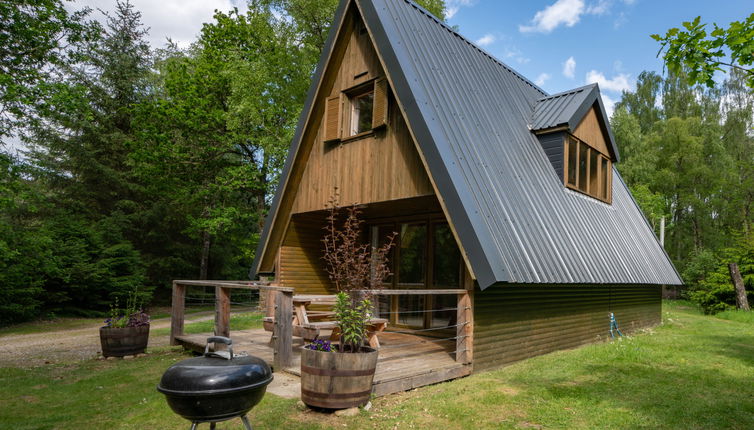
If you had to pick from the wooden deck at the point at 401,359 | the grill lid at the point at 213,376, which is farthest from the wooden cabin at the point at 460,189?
the grill lid at the point at 213,376

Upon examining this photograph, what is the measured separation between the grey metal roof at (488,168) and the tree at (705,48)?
2.86m

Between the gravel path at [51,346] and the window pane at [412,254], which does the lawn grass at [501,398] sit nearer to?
the gravel path at [51,346]

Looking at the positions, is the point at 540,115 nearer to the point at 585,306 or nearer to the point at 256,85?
the point at 585,306

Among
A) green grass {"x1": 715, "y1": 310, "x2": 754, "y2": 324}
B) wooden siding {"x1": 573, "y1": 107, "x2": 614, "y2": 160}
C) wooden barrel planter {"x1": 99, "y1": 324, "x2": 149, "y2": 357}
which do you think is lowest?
green grass {"x1": 715, "y1": 310, "x2": 754, "y2": 324}

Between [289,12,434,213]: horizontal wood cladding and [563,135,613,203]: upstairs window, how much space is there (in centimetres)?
437

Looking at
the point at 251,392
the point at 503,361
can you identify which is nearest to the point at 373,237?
the point at 503,361

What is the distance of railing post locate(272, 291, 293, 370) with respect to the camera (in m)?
6.00

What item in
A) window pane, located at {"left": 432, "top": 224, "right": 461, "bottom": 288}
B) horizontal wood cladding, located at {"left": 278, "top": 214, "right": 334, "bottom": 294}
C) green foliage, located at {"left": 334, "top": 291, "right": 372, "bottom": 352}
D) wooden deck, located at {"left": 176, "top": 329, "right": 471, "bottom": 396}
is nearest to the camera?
green foliage, located at {"left": 334, "top": 291, "right": 372, "bottom": 352}

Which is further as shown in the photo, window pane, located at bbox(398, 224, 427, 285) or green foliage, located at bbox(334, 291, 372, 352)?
window pane, located at bbox(398, 224, 427, 285)

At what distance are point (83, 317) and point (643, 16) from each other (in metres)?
23.1

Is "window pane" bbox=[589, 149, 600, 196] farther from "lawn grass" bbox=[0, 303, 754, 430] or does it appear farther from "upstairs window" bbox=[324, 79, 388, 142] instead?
"upstairs window" bbox=[324, 79, 388, 142]

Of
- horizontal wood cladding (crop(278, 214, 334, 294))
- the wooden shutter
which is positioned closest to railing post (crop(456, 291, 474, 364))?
the wooden shutter

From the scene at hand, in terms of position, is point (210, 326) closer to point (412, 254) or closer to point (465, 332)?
point (412, 254)

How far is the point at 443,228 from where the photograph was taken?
916cm
